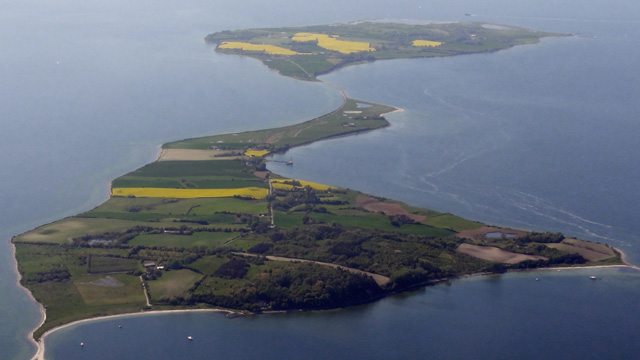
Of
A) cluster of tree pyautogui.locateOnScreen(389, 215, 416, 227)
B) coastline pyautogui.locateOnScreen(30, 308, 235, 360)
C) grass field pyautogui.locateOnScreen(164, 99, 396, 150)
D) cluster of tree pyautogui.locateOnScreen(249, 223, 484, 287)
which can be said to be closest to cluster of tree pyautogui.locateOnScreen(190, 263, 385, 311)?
coastline pyautogui.locateOnScreen(30, 308, 235, 360)

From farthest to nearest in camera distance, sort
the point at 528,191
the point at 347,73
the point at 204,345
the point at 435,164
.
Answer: the point at 347,73 < the point at 435,164 < the point at 528,191 < the point at 204,345

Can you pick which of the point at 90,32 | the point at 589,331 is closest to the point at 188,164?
the point at 589,331

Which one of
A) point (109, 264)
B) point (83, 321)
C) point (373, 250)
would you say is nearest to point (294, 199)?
point (373, 250)

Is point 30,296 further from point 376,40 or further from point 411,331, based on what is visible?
point 376,40

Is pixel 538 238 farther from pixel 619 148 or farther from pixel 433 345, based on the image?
pixel 619 148

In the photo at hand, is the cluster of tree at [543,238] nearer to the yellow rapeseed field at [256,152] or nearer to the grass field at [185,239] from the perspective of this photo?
the grass field at [185,239]

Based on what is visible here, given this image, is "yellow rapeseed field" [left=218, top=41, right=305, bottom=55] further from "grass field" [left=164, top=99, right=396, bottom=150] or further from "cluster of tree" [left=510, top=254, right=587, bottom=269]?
"cluster of tree" [left=510, top=254, right=587, bottom=269]
